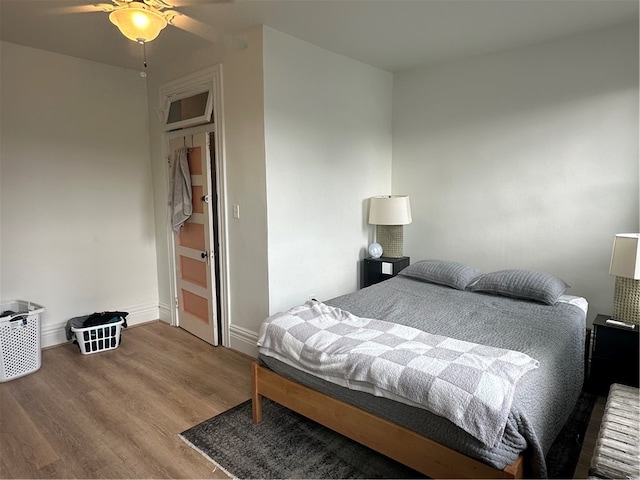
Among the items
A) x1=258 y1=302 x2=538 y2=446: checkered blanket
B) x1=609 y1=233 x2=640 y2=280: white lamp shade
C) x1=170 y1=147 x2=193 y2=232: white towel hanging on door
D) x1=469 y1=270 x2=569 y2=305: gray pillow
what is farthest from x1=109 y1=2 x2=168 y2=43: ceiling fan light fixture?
x1=609 y1=233 x2=640 y2=280: white lamp shade

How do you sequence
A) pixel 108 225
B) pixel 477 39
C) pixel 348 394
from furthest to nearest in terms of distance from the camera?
1. pixel 108 225
2. pixel 477 39
3. pixel 348 394

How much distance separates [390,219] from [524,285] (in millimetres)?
1321

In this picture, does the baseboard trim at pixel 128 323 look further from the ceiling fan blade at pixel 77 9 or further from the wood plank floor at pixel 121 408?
the ceiling fan blade at pixel 77 9

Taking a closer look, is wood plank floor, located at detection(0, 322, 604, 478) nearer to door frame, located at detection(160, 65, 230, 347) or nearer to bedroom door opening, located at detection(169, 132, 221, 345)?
bedroom door opening, located at detection(169, 132, 221, 345)

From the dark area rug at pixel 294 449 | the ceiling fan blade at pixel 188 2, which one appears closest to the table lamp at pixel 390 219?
the dark area rug at pixel 294 449

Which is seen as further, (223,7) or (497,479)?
(223,7)

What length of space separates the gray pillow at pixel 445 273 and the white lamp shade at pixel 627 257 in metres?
0.97

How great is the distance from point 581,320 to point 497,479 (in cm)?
157

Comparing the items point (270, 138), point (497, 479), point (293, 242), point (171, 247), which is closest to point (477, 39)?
point (270, 138)

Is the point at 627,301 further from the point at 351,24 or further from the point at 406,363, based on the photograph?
the point at 351,24

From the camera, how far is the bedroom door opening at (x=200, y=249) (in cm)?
347

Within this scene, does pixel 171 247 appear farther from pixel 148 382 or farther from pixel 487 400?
pixel 487 400

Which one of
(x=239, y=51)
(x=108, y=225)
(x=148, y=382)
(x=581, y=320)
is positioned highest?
(x=239, y=51)

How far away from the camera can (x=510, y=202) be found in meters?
3.44
